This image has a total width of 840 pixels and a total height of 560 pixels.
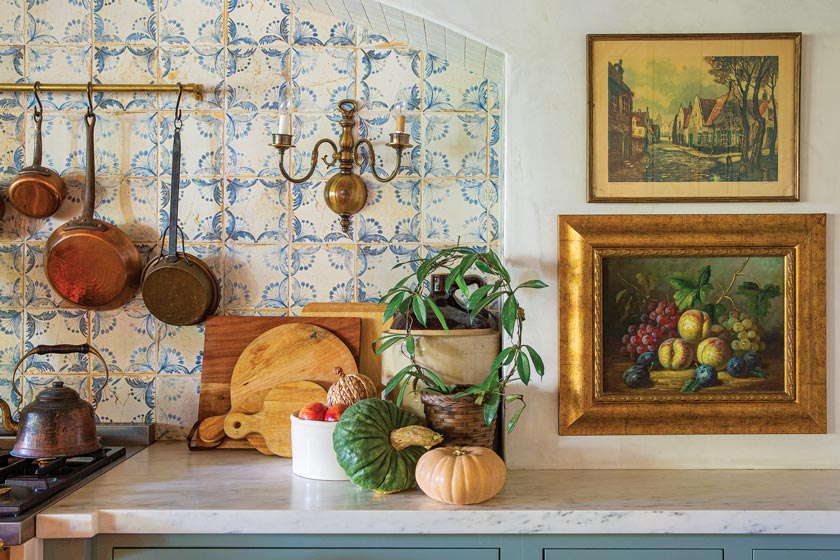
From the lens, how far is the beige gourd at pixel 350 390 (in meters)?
1.64

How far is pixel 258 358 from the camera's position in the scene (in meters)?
1.85

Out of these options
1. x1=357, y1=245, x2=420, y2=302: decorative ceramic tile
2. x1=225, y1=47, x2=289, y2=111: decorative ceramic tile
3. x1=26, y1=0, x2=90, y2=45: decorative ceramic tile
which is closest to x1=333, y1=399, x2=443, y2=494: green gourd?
x1=357, y1=245, x2=420, y2=302: decorative ceramic tile

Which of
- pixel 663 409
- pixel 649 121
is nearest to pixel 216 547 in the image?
pixel 663 409

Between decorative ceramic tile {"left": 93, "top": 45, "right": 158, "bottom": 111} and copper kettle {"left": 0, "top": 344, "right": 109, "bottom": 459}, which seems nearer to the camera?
copper kettle {"left": 0, "top": 344, "right": 109, "bottom": 459}

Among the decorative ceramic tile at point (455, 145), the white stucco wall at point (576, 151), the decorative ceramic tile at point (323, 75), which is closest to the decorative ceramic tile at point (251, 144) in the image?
the decorative ceramic tile at point (323, 75)

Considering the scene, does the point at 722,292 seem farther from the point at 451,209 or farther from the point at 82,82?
the point at 82,82

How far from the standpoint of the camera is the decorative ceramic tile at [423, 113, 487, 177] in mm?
1941

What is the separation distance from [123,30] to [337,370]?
3.71 feet

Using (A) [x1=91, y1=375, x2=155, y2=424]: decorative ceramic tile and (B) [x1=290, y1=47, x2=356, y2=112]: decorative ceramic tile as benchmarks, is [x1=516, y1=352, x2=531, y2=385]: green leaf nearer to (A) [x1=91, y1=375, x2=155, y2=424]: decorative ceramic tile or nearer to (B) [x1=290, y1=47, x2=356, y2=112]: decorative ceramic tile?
(B) [x1=290, y1=47, x2=356, y2=112]: decorative ceramic tile

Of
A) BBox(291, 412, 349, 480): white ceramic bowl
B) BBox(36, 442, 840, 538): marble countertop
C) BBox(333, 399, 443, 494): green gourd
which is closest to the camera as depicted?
BBox(36, 442, 840, 538): marble countertop

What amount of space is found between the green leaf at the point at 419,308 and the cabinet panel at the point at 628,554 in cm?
54

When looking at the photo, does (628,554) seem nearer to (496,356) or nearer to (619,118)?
(496,356)

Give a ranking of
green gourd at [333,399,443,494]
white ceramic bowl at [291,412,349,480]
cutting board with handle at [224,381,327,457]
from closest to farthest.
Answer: green gourd at [333,399,443,494] < white ceramic bowl at [291,412,349,480] < cutting board with handle at [224,381,327,457]

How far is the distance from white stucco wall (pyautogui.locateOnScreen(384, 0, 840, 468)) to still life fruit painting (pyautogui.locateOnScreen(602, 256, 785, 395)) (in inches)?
4.9
